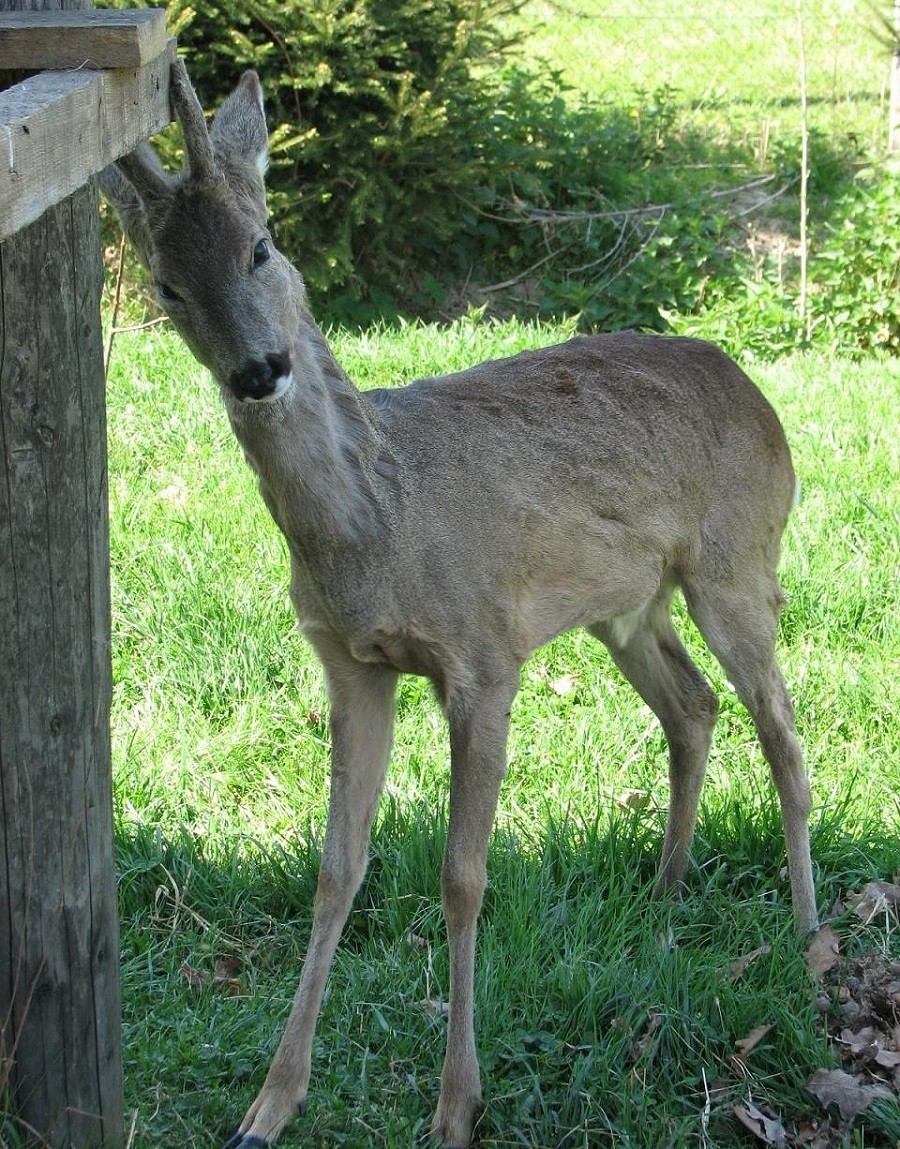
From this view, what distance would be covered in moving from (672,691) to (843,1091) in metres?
1.56

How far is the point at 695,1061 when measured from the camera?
A: 4.04 m

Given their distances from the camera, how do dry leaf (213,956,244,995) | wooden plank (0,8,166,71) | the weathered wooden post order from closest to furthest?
wooden plank (0,8,166,71)
the weathered wooden post
dry leaf (213,956,244,995)

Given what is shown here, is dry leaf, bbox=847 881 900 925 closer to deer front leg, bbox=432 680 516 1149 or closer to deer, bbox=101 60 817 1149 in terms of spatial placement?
deer, bbox=101 60 817 1149

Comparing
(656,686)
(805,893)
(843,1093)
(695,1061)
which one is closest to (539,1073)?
(695,1061)

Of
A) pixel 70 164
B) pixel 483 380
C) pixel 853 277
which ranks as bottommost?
pixel 853 277

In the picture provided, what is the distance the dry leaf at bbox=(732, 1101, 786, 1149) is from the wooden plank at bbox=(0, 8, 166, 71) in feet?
9.20

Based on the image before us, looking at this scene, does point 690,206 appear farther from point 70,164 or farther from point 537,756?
point 70,164

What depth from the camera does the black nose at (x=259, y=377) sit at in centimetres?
342

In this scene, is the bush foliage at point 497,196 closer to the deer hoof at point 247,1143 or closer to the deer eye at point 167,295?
the deer eye at point 167,295

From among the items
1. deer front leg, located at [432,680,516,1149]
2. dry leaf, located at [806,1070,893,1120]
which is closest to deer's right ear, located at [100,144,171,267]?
deer front leg, located at [432,680,516,1149]

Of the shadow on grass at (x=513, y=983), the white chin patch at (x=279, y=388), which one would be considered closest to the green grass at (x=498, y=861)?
the shadow on grass at (x=513, y=983)

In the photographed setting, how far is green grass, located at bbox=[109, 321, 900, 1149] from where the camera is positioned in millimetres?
3994

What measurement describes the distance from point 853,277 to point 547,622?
660cm

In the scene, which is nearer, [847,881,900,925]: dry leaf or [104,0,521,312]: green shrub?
[847,881,900,925]: dry leaf
